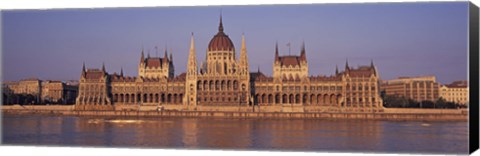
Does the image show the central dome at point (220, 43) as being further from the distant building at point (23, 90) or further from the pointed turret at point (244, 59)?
the distant building at point (23, 90)

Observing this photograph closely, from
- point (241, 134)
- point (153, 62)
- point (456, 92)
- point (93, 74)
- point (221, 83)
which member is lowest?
point (241, 134)

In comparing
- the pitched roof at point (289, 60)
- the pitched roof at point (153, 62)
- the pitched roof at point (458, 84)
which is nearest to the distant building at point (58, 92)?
the pitched roof at point (153, 62)

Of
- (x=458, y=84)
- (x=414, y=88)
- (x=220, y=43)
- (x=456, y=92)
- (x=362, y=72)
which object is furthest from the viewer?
(x=220, y=43)

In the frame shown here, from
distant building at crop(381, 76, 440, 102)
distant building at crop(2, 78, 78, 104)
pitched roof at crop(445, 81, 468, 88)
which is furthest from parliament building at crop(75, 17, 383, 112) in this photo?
pitched roof at crop(445, 81, 468, 88)

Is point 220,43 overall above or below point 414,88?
above

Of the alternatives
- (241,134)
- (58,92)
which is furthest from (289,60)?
(58,92)

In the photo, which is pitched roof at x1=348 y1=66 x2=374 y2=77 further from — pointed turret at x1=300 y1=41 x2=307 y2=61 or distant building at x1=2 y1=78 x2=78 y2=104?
distant building at x1=2 y1=78 x2=78 y2=104

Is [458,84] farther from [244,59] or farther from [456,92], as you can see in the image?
[244,59]
